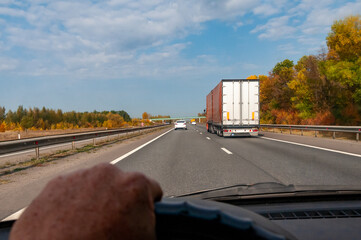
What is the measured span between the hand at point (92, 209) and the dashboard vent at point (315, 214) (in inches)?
73.9

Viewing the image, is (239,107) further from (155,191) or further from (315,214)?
(155,191)

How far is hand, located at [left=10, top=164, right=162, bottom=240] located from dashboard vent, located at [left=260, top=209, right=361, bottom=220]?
1877 mm

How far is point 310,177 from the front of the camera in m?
6.08

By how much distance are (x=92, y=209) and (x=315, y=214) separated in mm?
2244

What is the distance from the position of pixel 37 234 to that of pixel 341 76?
29.2 meters

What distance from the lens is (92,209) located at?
809 millimetres

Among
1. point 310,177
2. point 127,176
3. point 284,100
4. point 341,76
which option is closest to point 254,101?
point 341,76

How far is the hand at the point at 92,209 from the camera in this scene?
0.78 m

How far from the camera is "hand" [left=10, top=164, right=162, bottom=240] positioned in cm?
78

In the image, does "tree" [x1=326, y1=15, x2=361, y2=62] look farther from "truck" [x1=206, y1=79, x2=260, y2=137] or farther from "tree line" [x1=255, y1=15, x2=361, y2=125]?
"truck" [x1=206, y1=79, x2=260, y2=137]

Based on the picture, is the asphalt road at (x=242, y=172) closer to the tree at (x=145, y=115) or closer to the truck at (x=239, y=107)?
the truck at (x=239, y=107)

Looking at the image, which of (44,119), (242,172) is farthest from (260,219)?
(44,119)

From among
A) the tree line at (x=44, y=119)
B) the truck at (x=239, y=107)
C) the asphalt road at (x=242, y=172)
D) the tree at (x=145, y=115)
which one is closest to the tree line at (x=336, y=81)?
the truck at (x=239, y=107)

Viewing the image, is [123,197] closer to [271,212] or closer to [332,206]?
[271,212]
